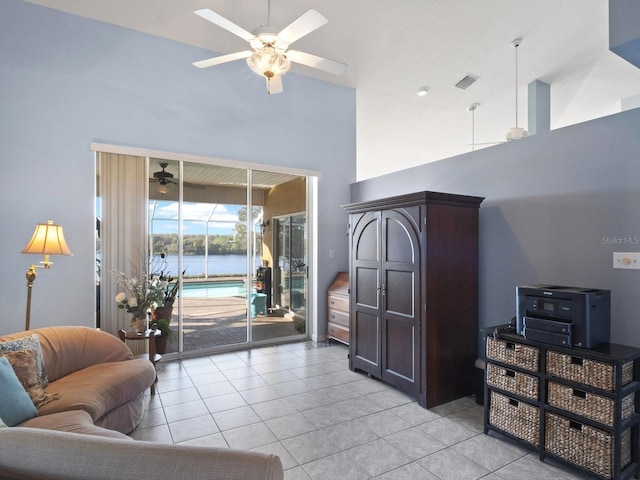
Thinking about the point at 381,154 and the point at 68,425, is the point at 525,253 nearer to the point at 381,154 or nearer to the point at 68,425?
the point at 68,425

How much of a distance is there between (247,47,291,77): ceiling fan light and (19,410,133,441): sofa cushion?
2.62 metres

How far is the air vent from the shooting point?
193 inches

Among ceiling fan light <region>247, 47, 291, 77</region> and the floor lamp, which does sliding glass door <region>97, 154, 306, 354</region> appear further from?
ceiling fan light <region>247, 47, 291, 77</region>

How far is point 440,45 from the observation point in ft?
14.0

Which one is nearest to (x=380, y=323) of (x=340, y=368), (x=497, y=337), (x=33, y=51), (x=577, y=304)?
(x=340, y=368)

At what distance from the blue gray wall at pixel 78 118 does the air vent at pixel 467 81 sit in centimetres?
290

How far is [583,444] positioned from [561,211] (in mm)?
1741

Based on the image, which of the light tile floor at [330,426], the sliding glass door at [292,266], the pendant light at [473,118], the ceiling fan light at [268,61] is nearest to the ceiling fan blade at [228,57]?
the ceiling fan light at [268,61]

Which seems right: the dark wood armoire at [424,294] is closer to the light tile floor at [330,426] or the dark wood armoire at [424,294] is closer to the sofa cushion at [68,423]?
the light tile floor at [330,426]

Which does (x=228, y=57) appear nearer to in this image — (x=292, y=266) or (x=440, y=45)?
(x=440, y=45)

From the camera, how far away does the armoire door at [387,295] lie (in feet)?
10.5

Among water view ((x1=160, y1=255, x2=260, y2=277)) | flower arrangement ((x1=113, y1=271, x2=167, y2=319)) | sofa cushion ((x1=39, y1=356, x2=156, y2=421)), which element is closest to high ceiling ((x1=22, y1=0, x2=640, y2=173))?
water view ((x1=160, y1=255, x2=260, y2=277))

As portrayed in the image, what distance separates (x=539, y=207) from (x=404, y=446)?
7.56ft

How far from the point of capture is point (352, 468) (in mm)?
2254
